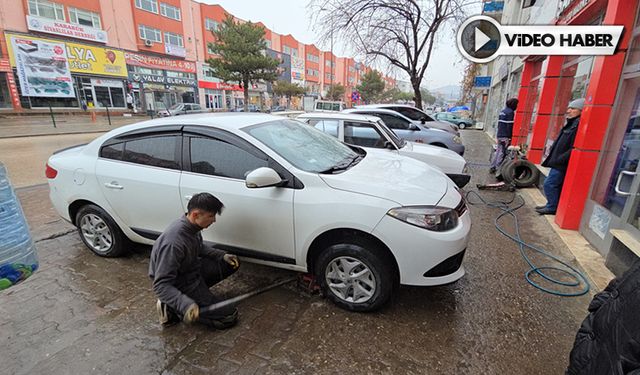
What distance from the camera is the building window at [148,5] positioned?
101 feet

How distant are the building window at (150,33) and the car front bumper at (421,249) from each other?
37.6m

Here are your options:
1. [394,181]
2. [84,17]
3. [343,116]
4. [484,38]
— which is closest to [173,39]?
[84,17]

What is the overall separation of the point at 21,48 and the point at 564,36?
3382cm

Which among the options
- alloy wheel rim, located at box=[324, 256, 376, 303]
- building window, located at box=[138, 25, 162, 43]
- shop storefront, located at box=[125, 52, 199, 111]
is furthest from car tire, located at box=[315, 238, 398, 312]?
building window, located at box=[138, 25, 162, 43]

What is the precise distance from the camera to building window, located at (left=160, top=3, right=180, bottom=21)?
3291 centimetres

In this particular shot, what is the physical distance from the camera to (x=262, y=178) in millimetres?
2410

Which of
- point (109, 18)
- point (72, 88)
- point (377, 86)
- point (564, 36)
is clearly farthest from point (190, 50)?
point (564, 36)

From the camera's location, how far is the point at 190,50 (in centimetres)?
3631

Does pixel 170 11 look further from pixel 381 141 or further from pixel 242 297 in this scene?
pixel 242 297

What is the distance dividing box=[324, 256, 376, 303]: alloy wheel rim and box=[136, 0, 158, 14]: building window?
38110 mm

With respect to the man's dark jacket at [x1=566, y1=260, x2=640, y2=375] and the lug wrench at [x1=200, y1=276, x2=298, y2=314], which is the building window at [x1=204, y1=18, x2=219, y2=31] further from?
the man's dark jacket at [x1=566, y1=260, x2=640, y2=375]

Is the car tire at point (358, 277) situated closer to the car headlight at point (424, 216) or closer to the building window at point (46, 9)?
the car headlight at point (424, 216)

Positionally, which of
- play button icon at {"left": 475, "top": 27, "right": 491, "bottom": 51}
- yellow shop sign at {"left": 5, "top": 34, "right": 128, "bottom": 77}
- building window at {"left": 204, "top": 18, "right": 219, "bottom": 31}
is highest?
building window at {"left": 204, "top": 18, "right": 219, "bottom": 31}

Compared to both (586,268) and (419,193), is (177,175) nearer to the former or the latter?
(419,193)
